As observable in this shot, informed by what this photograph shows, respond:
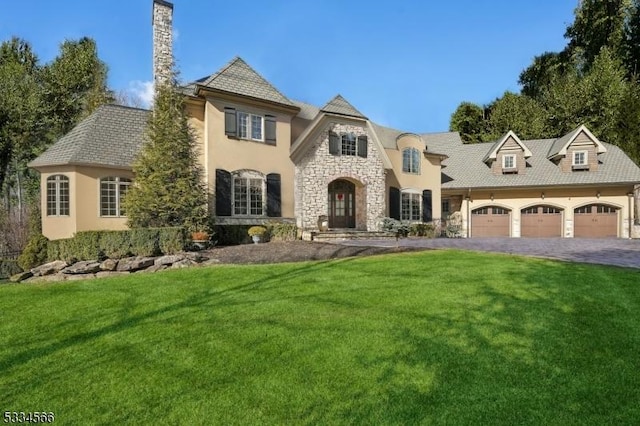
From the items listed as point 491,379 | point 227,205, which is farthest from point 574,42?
point 491,379

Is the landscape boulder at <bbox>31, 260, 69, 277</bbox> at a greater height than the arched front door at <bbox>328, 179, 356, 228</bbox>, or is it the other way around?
the arched front door at <bbox>328, 179, 356, 228</bbox>

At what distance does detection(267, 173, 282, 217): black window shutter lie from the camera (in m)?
17.4

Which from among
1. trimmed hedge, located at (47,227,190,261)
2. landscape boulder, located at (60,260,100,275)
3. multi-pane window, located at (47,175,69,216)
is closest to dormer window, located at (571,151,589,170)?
trimmed hedge, located at (47,227,190,261)

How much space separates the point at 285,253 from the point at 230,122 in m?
7.05

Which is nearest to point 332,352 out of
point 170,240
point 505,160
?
point 170,240

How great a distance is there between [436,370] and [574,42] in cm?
4508

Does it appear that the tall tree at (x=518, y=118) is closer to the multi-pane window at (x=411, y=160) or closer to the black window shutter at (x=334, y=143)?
the multi-pane window at (x=411, y=160)

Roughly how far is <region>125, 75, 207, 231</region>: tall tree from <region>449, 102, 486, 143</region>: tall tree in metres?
29.4

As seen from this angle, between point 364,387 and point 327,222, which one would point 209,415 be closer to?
point 364,387

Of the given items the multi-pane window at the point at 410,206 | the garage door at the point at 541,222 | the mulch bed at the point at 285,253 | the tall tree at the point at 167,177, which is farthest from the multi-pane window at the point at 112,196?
the garage door at the point at 541,222

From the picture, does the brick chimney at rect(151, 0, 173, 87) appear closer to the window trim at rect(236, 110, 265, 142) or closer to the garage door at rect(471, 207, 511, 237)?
the window trim at rect(236, 110, 265, 142)

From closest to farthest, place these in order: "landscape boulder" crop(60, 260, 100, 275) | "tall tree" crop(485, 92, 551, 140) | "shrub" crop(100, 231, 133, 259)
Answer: "landscape boulder" crop(60, 260, 100, 275), "shrub" crop(100, 231, 133, 259), "tall tree" crop(485, 92, 551, 140)

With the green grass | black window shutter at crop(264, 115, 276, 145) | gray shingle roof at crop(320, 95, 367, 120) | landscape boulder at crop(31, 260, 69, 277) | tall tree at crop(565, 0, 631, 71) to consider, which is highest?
A: tall tree at crop(565, 0, 631, 71)

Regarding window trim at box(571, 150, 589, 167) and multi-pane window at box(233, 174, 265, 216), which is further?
window trim at box(571, 150, 589, 167)
